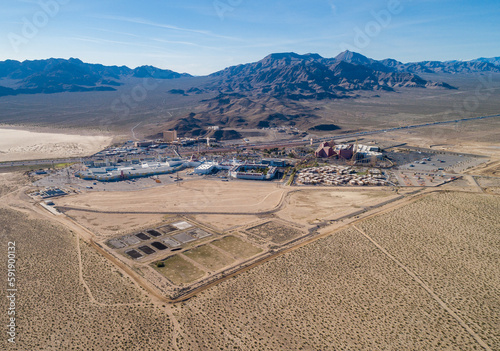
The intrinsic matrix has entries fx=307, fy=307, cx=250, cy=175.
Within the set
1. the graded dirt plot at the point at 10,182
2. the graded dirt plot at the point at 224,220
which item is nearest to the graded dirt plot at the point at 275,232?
the graded dirt plot at the point at 224,220

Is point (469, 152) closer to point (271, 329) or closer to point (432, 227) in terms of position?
point (432, 227)

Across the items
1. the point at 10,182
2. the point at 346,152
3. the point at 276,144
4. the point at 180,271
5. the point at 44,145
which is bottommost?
the point at 276,144

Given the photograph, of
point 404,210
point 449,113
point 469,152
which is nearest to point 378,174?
point 404,210

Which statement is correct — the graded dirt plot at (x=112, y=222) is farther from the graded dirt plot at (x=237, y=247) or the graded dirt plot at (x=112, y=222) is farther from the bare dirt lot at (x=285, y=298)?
the graded dirt plot at (x=237, y=247)

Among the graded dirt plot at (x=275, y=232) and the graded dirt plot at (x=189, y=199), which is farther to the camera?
the graded dirt plot at (x=189, y=199)

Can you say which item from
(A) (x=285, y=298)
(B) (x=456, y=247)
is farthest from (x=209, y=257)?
(B) (x=456, y=247)

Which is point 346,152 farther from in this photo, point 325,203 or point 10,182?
point 10,182
